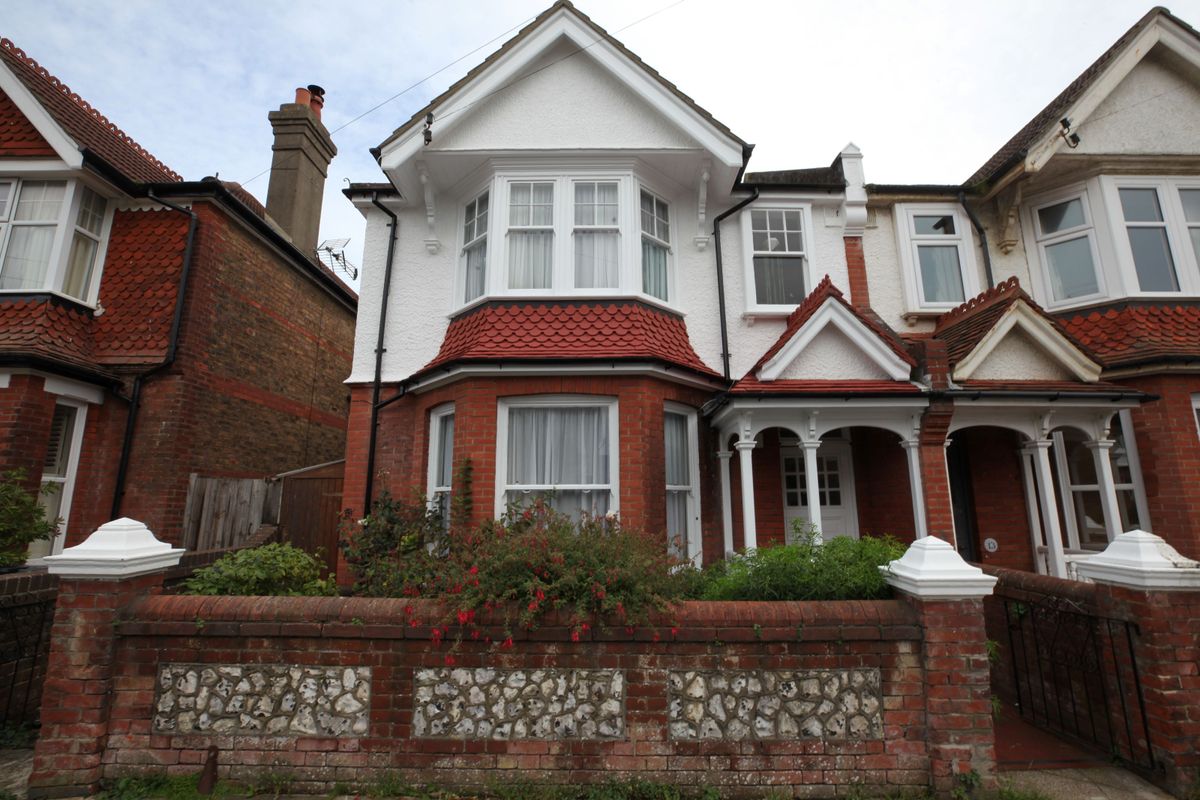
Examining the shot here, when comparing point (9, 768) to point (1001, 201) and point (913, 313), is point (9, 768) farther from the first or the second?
point (1001, 201)

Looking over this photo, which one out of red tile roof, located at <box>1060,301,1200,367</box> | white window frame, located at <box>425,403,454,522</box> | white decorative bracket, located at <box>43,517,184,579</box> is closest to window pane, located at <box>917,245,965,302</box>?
red tile roof, located at <box>1060,301,1200,367</box>

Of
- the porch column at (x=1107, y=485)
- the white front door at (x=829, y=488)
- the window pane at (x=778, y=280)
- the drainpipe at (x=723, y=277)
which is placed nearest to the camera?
the porch column at (x=1107, y=485)

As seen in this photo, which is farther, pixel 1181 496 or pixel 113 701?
pixel 1181 496

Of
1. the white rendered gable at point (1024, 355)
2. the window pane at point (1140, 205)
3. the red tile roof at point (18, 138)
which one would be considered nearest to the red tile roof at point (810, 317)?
the white rendered gable at point (1024, 355)

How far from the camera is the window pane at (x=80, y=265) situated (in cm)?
863

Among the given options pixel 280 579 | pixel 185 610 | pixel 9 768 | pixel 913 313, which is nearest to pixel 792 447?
pixel 913 313

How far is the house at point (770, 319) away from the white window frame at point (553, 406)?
0.13ft

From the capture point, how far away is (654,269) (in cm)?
846

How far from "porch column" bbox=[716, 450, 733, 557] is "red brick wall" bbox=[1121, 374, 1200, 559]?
224 inches

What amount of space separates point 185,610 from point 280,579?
4.98ft

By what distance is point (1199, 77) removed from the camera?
9055 mm

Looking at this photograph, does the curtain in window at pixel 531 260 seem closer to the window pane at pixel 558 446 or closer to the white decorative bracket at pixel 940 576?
the window pane at pixel 558 446

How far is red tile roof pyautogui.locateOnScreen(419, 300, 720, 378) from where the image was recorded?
7094 millimetres

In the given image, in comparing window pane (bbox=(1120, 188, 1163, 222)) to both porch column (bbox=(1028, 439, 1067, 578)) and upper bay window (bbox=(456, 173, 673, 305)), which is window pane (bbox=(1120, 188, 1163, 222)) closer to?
porch column (bbox=(1028, 439, 1067, 578))
